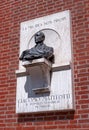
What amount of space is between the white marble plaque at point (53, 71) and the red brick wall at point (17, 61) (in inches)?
4.5

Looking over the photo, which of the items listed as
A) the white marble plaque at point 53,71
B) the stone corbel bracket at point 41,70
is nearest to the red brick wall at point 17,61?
the white marble plaque at point 53,71

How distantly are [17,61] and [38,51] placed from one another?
67cm

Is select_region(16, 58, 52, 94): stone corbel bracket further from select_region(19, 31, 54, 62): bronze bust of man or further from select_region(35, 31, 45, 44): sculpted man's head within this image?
select_region(35, 31, 45, 44): sculpted man's head

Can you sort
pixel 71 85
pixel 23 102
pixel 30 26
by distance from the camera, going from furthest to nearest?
pixel 30 26
pixel 23 102
pixel 71 85

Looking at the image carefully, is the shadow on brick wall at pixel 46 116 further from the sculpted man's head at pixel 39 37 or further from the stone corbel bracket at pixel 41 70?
the sculpted man's head at pixel 39 37

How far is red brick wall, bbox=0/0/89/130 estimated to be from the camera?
4512mm

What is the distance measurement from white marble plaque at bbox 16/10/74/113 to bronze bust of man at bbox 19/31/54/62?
0.10 meters

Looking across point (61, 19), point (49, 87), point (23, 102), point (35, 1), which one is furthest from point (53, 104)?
point (35, 1)

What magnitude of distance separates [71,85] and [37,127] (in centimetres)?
88

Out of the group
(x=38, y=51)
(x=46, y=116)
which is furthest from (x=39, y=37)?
(x=46, y=116)

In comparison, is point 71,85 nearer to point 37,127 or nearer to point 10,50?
point 37,127

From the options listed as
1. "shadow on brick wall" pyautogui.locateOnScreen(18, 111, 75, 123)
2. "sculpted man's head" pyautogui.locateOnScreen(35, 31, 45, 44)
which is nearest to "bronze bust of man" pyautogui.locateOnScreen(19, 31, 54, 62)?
"sculpted man's head" pyautogui.locateOnScreen(35, 31, 45, 44)

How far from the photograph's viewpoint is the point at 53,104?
4.60m

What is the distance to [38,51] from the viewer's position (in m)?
4.80
